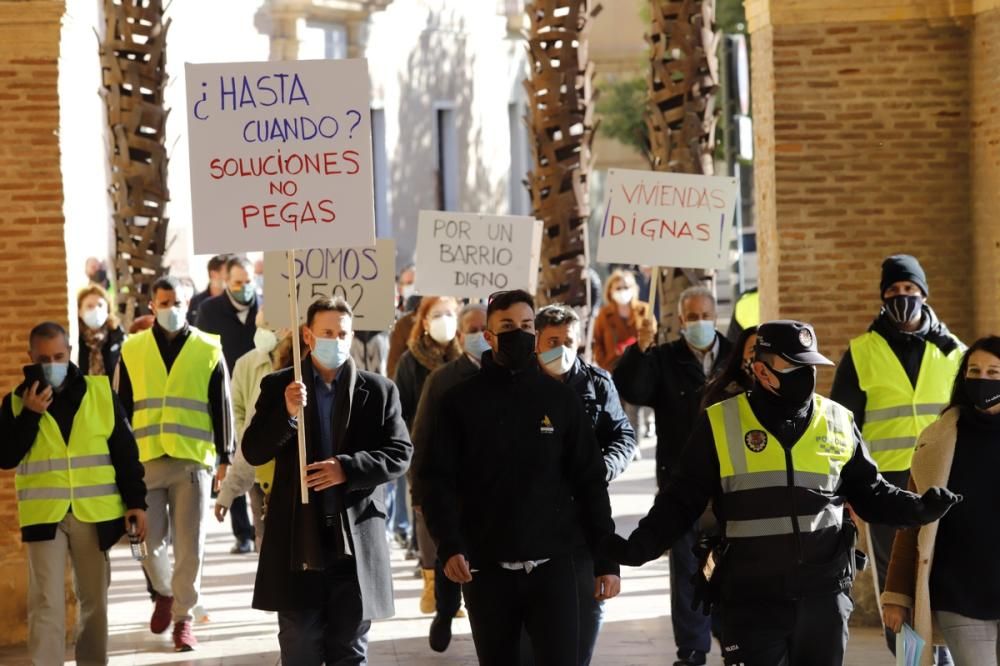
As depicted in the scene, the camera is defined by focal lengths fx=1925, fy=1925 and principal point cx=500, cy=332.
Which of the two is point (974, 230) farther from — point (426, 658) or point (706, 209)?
point (426, 658)

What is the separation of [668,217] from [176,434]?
3.19 m

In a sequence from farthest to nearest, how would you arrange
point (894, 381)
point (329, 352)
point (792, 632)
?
point (894, 381) → point (329, 352) → point (792, 632)

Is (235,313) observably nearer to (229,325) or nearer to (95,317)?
(229,325)

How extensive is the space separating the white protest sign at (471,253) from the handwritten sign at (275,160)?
156 inches

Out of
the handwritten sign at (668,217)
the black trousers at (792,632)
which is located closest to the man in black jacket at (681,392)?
the handwritten sign at (668,217)

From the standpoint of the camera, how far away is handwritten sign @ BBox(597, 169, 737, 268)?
11.5m

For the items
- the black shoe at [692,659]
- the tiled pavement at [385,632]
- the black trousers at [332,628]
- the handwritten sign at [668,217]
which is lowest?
the tiled pavement at [385,632]

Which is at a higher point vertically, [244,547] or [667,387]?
[667,387]

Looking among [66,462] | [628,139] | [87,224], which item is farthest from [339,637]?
[628,139]

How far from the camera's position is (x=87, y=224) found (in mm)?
24438

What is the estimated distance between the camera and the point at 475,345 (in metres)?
10.8

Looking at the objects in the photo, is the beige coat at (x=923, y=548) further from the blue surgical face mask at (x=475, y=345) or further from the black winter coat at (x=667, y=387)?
the blue surgical face mask at (x=475, y=345)

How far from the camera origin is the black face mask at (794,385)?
630cm

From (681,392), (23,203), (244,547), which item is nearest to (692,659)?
(681,392)
